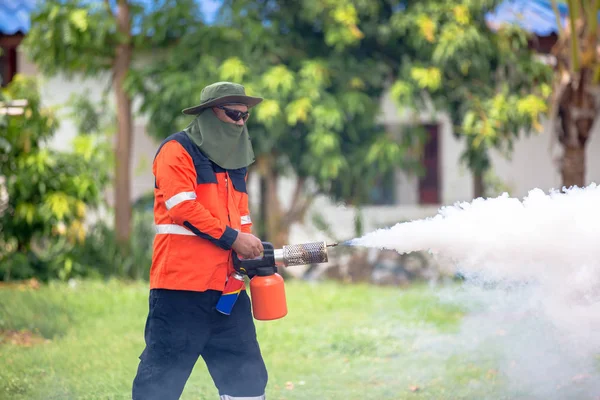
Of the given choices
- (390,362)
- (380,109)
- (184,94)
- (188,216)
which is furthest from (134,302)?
(188,216)

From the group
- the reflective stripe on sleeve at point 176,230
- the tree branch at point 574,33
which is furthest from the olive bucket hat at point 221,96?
the tree branch at point 574,33

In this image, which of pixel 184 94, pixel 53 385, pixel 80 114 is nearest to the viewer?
pixel 53 385

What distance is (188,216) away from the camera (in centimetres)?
438

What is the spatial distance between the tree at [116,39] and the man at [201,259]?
700cm

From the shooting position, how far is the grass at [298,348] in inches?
244

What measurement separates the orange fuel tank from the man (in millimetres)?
94

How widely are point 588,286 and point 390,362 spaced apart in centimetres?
259

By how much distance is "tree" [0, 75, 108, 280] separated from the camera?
1071 centimetres

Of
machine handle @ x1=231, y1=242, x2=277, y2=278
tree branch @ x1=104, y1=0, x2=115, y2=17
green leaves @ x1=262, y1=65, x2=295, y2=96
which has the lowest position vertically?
machine handle @ x1=231, y1=242, x2=277, y2=278

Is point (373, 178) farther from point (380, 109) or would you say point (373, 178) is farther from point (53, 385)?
point (53, 385)

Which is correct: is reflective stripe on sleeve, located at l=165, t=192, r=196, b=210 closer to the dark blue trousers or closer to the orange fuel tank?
the dark blue trousers

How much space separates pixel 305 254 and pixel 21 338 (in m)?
4.39

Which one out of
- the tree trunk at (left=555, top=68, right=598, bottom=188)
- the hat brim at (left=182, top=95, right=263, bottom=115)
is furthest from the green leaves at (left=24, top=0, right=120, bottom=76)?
the hat brim at (left=182, top=95, right=263, bottom=115)

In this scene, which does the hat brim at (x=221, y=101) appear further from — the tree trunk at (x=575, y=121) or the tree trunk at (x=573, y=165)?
the tree trunk at (x=573, y=165)
